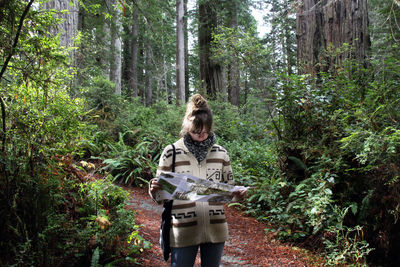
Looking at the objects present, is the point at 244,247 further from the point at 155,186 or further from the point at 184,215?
the point at 155,186

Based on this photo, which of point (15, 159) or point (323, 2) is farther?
point (323, 2)

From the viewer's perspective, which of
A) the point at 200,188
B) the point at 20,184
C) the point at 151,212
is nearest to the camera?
the point at 200,188

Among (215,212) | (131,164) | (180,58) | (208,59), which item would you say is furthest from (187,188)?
(180,58)

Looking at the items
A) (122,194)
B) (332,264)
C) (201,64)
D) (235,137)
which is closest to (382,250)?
(332,264)

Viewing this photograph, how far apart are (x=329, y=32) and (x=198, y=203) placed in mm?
6289

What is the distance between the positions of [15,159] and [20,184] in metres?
0.24

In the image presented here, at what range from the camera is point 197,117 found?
210 centimetres

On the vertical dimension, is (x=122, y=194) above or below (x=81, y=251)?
above

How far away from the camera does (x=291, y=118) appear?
17.7 feet

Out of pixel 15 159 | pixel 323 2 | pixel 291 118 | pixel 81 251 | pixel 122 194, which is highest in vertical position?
pixel 323 2

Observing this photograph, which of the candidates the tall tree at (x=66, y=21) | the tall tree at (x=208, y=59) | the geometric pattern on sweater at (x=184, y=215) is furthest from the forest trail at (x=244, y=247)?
the tall tree at (x=208, y=59)

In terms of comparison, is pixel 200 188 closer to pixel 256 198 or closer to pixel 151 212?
pixel 151 212

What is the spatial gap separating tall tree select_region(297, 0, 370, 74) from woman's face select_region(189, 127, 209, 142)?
4.70 m

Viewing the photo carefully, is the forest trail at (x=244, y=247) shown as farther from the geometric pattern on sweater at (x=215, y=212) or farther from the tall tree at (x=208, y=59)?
the tall tree at (x=208, y=59)
